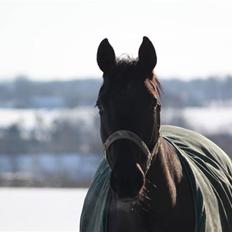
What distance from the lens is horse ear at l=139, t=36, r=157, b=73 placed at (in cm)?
502

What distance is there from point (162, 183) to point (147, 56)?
59cm

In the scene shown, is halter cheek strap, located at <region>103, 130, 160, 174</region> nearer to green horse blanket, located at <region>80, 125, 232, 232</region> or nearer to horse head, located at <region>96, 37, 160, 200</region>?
horse head, located at <region>96, 37, 160, 200</region>

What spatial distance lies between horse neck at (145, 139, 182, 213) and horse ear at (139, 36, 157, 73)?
15.1 inches

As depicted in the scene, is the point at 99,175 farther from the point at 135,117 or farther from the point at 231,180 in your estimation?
the point at 135,117

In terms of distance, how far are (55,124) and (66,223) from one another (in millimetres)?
41222

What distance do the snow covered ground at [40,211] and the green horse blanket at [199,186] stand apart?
440 cm

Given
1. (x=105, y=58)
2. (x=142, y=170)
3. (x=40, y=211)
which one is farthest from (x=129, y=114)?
(x=40, y=211)

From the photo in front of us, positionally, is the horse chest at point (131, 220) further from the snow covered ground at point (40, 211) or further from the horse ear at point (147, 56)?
the snow covered ground at point (40, 211)

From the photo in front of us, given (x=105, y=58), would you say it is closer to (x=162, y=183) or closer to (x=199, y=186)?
(x=162, y=183)

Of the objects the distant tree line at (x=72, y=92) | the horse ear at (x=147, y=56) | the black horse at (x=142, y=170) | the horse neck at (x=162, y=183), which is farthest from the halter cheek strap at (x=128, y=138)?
the distant tree line at (x=72, y=92)

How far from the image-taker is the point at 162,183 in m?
5.08

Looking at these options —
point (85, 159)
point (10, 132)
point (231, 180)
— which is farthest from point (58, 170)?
point (231, 180)

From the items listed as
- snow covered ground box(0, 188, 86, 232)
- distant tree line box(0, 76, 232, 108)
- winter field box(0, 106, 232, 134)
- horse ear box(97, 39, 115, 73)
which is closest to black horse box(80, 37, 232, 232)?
horse ear box(97, 39, 115, 73)

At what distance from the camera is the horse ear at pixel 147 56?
5.02 meters
